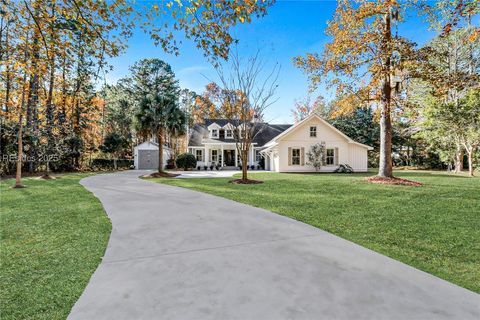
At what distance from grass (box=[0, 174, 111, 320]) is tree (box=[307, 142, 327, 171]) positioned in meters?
18.0

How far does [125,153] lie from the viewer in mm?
34219

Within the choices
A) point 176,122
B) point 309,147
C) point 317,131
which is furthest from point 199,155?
point 317,131

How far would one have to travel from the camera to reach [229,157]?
28.6 metres

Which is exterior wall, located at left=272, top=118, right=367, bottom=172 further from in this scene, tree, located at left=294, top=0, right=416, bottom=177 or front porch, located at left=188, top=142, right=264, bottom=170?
tree, located at left=294, top=0, right=416, bottom=177

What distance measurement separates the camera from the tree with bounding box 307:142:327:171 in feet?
70.7

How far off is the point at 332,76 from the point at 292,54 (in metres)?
2.53

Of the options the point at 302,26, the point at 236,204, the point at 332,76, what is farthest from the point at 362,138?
the point at 236,204

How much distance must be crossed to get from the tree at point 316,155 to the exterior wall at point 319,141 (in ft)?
1.04

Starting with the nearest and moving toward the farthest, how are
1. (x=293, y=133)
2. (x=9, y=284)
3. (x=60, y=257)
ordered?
(x=9, y=284)
(x=60, y=257)
(x=293, y=133)

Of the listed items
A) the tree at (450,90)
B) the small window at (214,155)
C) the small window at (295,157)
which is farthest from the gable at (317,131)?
the small window at (214,155)

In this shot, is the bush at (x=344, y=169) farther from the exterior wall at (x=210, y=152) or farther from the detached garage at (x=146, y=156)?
the detached garage at (x=146, y=156)

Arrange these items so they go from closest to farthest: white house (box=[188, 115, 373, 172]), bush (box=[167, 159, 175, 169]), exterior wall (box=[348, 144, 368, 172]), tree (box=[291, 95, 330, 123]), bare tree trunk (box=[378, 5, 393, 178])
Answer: bare tree trunk (box=[378, 5, 393, 178]) → white house (box=[188, 115, 373, 172]) → exterior wall (box=[348, 144, 368, 172]) → bush (box=[167, 159, 175, 169]) → tree (box=[291, 95, 330, 123])

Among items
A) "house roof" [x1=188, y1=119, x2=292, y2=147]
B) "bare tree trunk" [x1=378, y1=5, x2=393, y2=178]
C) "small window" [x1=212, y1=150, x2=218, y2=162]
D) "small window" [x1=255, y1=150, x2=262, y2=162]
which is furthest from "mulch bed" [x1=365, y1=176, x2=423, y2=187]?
"small window" [x1=212, y1=150, x2=218, y2=162]

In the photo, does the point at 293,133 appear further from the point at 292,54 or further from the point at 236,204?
the point at 236,204
